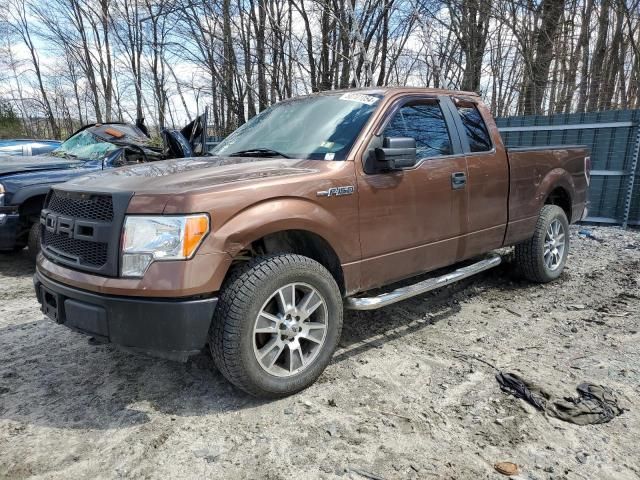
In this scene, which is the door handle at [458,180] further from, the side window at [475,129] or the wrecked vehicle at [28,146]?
the wrecked vehicle at [28,146]

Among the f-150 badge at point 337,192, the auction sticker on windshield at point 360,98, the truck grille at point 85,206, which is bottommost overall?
the truck grille at point 85,206

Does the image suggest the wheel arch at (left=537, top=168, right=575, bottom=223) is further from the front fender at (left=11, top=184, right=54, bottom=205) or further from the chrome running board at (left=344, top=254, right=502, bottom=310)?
the front fender at (left=11, top=184, right=54, bottom=205)

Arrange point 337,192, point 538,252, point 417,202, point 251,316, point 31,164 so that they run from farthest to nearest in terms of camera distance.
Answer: point 31,164 → point 538,252 → point 417,202 → point 337,192 → point 251,316

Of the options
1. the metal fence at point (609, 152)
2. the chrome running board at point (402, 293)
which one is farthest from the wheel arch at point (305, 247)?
the metal fence at point (609, 152)

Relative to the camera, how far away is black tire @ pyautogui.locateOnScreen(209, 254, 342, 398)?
256 centimetres

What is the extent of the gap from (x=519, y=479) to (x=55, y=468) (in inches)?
86.1

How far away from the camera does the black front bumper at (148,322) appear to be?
2438mm

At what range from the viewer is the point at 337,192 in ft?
9.91

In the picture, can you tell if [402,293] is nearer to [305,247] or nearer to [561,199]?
[305,247]

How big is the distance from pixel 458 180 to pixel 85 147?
5.89 metres

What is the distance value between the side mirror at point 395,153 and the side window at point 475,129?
3.75 ft

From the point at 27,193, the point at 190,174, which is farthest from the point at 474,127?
the point at 27,193

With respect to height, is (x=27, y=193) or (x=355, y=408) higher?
(x=27, y=193)

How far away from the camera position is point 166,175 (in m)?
2.85
